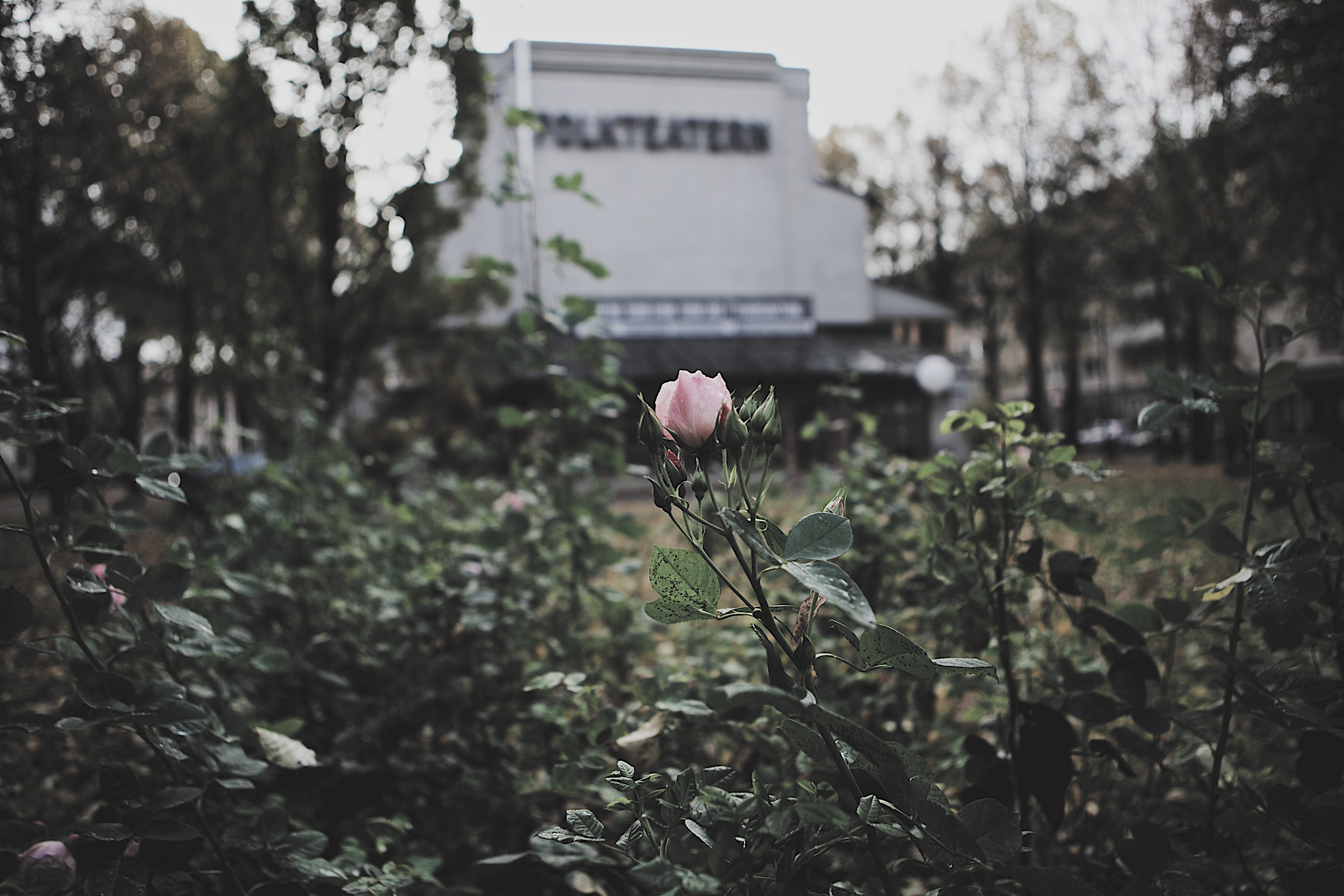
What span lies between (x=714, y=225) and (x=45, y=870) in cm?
1887

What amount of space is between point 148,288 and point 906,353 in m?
16.3

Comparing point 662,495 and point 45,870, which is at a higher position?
point 662,495

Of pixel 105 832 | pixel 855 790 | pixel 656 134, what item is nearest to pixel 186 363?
pixel 656 134

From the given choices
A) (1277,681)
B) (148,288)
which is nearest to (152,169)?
(148,288)

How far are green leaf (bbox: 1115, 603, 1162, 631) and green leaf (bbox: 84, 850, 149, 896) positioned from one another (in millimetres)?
1325

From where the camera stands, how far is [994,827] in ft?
2.21

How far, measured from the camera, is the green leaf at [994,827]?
0.65 m

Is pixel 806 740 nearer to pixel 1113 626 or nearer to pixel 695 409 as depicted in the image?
pixel 695 409

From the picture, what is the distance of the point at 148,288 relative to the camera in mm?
12312

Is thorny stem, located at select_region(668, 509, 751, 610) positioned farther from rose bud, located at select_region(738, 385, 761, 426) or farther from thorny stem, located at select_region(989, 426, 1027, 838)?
thorny stem, located at select_region(989, 426, 1027, 838)

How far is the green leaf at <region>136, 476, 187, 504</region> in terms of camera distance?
37.1 inches

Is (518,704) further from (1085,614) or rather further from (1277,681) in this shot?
(1277,681)

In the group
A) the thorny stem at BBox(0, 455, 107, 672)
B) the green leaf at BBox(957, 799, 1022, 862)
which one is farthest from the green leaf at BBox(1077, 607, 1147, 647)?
the thorny stem at BBox(0, 455, 107, 672)

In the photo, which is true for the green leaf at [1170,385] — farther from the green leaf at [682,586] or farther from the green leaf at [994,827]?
the green leaf at [682,586]
